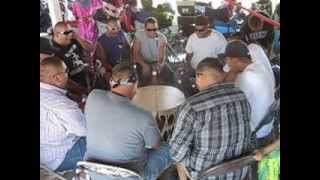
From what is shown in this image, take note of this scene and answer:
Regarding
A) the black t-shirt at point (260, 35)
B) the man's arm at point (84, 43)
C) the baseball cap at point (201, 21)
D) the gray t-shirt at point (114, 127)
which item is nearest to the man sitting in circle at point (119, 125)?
the gray t-shirt at point (114, 127)

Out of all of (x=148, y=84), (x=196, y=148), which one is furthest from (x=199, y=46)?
(x=196, y=148)

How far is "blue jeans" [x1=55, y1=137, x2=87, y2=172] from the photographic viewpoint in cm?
210

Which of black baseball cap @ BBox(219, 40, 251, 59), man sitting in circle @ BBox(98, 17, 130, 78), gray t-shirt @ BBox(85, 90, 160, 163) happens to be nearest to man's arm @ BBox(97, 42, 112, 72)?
man sitting in circle @ BBox(98, 17, 130, 78)

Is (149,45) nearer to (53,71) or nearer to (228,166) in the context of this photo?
(53,71)

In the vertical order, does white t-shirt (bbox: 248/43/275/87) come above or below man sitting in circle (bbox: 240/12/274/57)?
below

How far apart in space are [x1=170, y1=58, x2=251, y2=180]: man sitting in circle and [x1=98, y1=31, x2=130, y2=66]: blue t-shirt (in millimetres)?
320

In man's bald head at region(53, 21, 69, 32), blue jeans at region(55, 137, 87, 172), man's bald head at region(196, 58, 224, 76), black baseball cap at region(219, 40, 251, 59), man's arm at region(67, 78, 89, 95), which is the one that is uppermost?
man's bald head at region(53, 21, 69, 32)

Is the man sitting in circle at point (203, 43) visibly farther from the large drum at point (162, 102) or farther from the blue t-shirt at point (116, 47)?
the blue t-shirt at point (116, 47)

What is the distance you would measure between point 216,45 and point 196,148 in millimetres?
451

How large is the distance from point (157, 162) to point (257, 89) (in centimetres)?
54

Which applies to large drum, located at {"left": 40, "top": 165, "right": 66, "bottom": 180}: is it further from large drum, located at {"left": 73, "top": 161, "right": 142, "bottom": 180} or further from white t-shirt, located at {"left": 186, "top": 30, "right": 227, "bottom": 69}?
white t-shirt, located at {"left": 186, "top": 30, "right": 227, "bottom": 69}

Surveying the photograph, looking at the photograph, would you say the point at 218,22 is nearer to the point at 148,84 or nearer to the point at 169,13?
the point at 169,13

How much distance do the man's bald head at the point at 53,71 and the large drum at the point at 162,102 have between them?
308 mm
